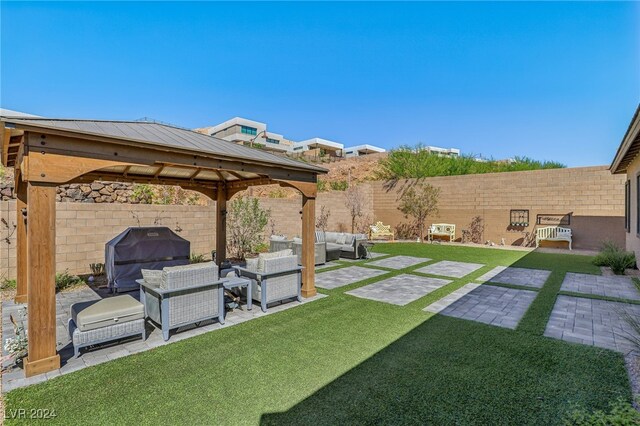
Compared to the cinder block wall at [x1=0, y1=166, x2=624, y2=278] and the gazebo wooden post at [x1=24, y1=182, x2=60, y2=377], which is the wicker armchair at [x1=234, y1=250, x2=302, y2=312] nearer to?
the gazebo wooden post at [x1=24, y1=182, x2=60, y2=377]

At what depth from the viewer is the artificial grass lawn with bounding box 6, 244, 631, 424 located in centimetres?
263


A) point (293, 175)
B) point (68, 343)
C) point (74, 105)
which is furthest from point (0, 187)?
point (74, 105)

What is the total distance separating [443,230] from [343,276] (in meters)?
9.71

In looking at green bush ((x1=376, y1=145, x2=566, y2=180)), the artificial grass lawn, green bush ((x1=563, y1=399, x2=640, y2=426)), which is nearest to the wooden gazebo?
the artificial grass lawn

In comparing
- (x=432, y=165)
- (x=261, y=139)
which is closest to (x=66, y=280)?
(x=432, y=165)

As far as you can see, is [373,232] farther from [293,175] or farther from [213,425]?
[213,425]

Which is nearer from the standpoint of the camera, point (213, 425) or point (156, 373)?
point (213, 425)

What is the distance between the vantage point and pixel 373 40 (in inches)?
489

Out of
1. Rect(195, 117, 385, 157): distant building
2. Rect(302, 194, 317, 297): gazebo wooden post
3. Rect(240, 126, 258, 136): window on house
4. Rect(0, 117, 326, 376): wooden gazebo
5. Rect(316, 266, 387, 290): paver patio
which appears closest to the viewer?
Rect(0, 117, 326, 376): wooden gazebo

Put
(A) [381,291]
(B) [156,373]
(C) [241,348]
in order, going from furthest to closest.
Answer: (A) [381,291], (C) [241,348], (B) [156,373]

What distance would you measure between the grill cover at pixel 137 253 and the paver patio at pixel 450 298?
5.50m

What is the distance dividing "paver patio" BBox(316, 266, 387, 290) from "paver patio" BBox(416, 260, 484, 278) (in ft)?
4.52

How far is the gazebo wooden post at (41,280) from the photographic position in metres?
3.24

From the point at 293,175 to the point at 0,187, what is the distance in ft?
26.4
